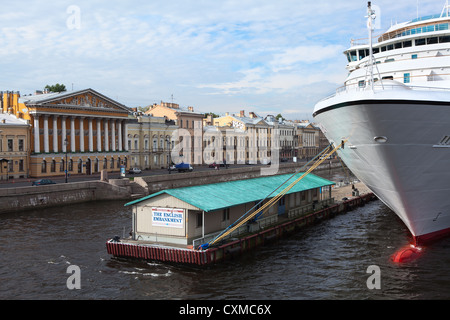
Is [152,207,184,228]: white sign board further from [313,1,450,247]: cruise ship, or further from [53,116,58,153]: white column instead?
[53,116,58,153]: white column

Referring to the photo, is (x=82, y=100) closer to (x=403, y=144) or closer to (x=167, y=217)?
(x=167, y=217)

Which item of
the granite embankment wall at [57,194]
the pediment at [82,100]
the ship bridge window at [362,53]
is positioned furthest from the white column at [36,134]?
the ship bridge window at [362,53]

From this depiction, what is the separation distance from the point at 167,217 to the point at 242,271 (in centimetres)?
462

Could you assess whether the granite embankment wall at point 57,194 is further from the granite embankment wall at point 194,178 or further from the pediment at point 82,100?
the pediment at point 82,100

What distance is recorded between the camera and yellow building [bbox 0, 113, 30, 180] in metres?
48.4

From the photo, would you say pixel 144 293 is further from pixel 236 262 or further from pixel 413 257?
pixel 413 257

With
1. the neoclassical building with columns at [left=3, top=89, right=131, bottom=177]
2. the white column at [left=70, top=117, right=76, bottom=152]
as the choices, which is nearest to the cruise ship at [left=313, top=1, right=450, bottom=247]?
the neoclassical building with columns at [left=3, top=89, right=131, bottom=177]

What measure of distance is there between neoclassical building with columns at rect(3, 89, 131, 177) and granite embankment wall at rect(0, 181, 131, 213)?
8104mm

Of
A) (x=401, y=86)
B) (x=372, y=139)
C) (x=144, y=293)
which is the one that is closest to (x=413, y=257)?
(x=372, y=139)

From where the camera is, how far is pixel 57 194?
1560 inches

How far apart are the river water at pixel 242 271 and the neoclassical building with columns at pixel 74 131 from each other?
26741 millimetres

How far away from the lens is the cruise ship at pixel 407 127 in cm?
1794

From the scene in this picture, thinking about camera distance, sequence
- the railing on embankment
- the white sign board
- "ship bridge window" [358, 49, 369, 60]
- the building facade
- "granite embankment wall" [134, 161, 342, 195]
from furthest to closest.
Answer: the building facade, "granite embankment wall" [134, 161, 342, 195], "ship bridge window" [358, 49, 369, 60], the white sign board, the railing on embankment
